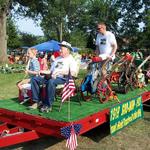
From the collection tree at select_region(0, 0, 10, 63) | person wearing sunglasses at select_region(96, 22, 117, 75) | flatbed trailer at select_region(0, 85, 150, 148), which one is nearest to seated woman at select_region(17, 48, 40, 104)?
flatbed trailer at select_region(0, 85, 150, 148)

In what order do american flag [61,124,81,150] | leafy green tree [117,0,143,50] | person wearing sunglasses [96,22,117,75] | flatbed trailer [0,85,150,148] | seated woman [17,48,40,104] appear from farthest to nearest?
leafy green tree [117,0,143,50], person wearing sunglasses [96,22,117,75], seated woman [17,48,40,104], flatbed trailer [0,85,150,148], american flag [61,124,81,150]

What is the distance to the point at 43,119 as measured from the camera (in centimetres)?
586

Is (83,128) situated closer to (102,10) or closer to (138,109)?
(138,109)

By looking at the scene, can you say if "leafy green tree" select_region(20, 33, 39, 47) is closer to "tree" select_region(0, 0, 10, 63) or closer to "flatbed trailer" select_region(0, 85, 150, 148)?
"tree" select_region(0, 0, 10, 63)

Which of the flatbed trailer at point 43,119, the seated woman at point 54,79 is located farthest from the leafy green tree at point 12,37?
the flatbed trailer at point 43,119

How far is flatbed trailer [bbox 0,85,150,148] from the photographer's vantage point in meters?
5.66

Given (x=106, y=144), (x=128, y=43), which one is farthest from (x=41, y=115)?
(x=128, y=43)

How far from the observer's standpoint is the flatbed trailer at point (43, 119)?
566 centimetres

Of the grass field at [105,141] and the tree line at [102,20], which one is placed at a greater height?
the tree line at [102,20]

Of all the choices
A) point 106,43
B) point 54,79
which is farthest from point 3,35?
point 54,79

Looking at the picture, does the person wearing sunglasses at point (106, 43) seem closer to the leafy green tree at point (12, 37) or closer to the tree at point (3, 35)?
the tree at point (3, 35)

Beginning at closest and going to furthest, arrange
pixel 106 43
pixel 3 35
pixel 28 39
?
pixel 106 43, pixel 3 35, pixel 28 39

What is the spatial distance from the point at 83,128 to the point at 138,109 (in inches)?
86.6

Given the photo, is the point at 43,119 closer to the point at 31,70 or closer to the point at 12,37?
the point at 31,70
